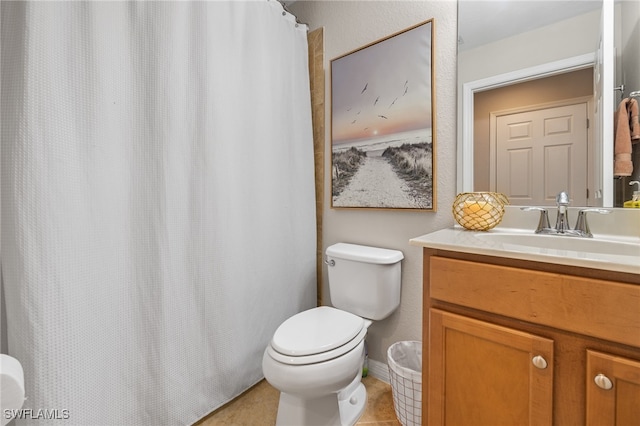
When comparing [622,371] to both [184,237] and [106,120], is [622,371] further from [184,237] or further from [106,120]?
[106,120]

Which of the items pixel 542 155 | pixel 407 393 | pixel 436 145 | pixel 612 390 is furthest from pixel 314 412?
pixel 542 155

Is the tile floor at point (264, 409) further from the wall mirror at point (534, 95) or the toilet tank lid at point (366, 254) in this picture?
the wall mirror at point (534, 95)

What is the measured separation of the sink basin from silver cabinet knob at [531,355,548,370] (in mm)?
273

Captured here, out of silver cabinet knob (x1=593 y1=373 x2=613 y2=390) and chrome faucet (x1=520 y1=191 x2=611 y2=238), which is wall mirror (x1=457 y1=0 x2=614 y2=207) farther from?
silver cabinet knob (x1=593 y1=373 x2=613 y2=390)

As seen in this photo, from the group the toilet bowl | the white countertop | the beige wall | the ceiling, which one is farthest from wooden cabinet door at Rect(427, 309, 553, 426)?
the ceiling

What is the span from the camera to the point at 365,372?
5.39ft

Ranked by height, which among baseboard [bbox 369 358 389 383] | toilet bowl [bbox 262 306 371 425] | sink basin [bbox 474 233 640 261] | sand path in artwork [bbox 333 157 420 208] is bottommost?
baseboard [bbox 369 358 389 383]

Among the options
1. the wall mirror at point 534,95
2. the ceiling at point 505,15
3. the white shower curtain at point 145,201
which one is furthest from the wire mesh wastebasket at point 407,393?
the ceiling at point 505,15

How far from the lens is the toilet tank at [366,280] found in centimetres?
142

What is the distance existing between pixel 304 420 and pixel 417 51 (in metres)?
1.72

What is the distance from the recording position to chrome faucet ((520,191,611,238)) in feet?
3.45

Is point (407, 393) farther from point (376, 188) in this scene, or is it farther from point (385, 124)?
point (385, 124)

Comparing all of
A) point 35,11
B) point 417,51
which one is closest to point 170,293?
point 35,11

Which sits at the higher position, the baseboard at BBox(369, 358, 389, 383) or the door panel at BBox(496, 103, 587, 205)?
the door panel at BBox(496, 103, 587, 205)
